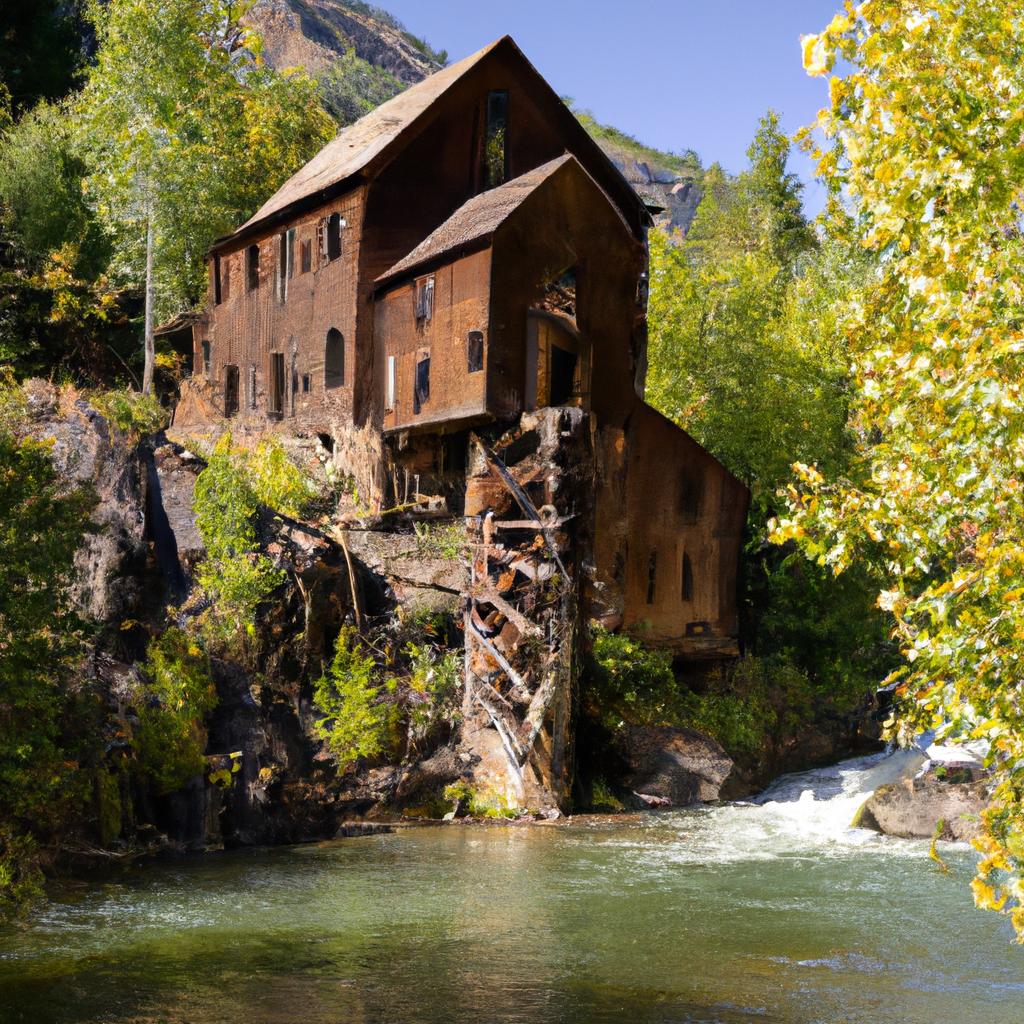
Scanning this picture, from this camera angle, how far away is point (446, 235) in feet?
104

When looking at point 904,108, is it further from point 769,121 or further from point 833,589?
point 769,121

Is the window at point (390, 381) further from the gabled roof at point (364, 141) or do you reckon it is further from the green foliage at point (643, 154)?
the green foliage at point (643, 154)

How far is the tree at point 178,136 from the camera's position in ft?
150

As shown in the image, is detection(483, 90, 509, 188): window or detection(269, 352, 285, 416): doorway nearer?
detection(483, 90, 509, 188): window

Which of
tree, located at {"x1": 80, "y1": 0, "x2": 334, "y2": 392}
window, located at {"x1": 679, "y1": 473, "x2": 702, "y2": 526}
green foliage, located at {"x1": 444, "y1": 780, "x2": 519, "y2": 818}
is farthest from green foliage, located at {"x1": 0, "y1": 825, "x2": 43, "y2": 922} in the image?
tree, located at {"x1": 80, "y1": 0, "x2": 334, "y2": 392}

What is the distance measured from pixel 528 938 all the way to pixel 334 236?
22259mm

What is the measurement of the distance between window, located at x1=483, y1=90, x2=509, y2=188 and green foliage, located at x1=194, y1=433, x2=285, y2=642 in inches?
468

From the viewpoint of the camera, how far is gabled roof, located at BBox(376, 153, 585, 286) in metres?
30.2

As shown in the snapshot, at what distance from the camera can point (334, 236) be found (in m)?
35.0

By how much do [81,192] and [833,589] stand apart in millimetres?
28821

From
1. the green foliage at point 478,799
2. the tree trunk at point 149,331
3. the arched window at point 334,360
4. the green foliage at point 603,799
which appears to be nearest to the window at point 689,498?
the green foliage at point 603,799

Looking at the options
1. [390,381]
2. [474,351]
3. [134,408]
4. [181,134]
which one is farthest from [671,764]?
[181,134]

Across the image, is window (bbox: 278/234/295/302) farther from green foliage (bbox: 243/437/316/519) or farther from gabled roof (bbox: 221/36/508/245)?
green foliage (bbox: 243/437/316/519)

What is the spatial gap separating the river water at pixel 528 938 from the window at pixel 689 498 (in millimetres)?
12626
